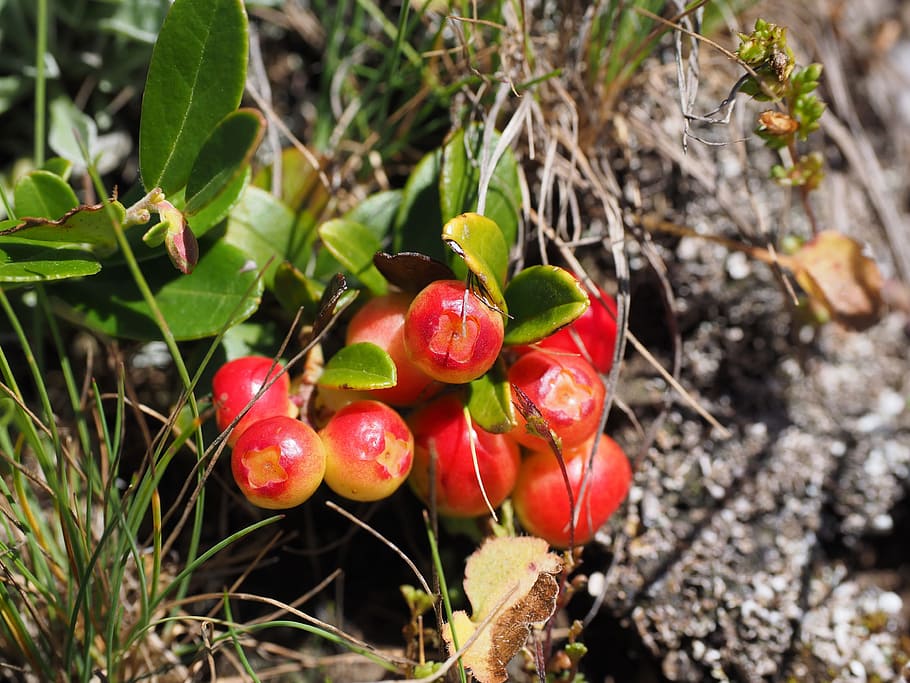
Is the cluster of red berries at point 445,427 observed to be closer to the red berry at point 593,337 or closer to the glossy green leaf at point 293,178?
the red berry at point 593,337

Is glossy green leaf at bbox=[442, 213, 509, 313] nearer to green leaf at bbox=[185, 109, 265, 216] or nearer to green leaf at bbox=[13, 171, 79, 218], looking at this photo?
green leaf at bbox=[185, 109, 265, 216]

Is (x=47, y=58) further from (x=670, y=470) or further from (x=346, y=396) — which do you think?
(x=670, y=470)

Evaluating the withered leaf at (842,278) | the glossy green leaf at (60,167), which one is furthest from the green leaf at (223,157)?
the withered leaf at (842,278)

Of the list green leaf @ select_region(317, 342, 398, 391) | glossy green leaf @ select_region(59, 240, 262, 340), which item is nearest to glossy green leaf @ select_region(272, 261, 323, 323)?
glossy green leaf @ select_region(59, 240, 262, 340)

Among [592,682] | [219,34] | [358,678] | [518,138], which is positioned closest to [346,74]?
[518,138]

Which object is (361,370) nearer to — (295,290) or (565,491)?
(295,290)

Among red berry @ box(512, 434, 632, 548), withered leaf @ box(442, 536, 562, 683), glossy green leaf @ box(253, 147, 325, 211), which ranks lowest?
withered leaf @ box(442, 536, 562, 683)
